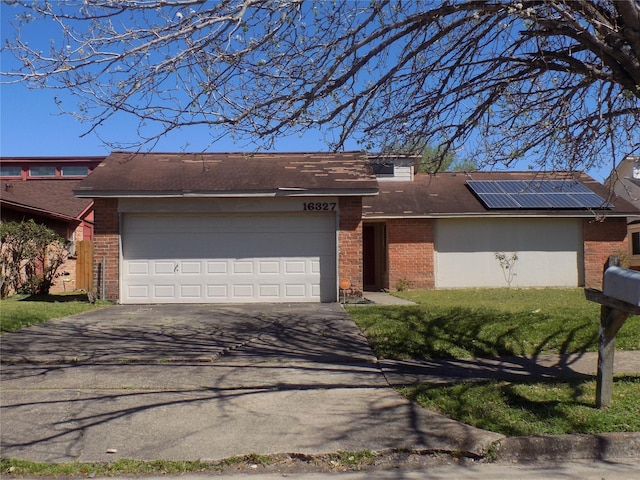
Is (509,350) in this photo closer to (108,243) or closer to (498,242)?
(108,243)

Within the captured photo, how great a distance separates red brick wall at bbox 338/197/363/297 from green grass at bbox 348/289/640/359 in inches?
114

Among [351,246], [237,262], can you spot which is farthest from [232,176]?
[351,246]

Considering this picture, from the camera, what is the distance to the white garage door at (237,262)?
583 inches

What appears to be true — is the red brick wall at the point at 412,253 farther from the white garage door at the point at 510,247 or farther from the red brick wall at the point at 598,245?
the red brick wall at the point at 598,245

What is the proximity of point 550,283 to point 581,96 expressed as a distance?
39.5ft

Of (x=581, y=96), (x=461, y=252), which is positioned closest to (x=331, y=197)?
(x=461, y=252)

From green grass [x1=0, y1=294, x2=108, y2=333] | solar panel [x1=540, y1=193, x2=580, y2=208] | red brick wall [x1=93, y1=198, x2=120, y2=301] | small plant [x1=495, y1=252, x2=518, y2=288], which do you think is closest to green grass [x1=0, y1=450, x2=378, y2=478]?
green grass [x1=0, y1=294, x2=108, y2=333]

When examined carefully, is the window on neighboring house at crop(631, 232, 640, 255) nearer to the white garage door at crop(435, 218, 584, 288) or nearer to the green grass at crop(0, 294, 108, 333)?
the white garage door at crop(435, 218, 584, 288)

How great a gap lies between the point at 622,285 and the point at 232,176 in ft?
37.2

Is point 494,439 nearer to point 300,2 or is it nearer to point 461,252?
point 300,2

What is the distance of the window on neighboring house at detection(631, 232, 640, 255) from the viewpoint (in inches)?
1005

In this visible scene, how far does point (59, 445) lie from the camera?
5.07 meters

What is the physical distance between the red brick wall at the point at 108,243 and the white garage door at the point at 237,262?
0.70ft

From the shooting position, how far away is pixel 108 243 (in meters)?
14.7
